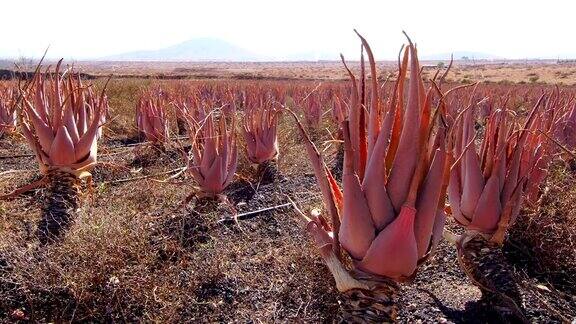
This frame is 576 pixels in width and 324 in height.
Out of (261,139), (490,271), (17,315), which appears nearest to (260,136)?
(261,139)

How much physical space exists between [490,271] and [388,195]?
1.48 metres

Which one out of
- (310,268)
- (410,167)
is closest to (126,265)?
(310,268)

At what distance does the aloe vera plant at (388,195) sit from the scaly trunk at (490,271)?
1.22m

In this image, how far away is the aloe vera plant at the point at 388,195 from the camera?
1.58 metres

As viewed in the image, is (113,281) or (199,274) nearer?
(113,281)

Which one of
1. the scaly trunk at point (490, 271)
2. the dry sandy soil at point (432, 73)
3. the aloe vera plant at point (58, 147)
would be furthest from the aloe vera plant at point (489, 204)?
the aloe vera plant at point (58, 147)

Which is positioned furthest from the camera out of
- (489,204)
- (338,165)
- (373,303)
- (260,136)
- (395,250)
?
(338,165)

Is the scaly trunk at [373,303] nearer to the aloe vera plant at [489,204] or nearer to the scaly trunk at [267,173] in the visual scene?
the aloe vera plant at [489,204]

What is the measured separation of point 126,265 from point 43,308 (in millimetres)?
587

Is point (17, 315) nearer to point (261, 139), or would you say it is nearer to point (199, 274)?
point (199, 274)

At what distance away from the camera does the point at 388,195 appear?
1.65m

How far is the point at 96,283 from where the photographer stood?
3244 millimetres

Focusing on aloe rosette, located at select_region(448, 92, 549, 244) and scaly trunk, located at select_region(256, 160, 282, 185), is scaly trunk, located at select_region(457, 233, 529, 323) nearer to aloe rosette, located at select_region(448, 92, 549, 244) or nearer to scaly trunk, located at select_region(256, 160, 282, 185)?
aloe rosette, located at select_region(448, 92, 549, 244)

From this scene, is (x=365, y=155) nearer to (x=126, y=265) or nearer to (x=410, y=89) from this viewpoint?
(x=410, y=89)
